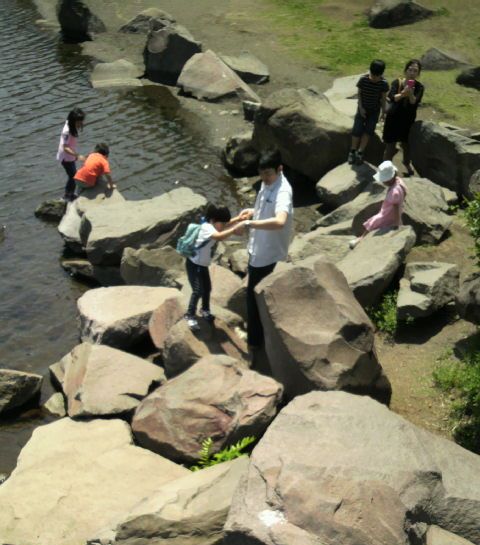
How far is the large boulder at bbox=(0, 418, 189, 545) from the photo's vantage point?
6.94m

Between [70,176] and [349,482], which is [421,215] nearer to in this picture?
[70,176]

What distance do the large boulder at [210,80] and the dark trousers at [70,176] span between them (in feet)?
20.4

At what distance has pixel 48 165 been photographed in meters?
16.3

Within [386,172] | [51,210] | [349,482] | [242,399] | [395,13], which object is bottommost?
[51,210]

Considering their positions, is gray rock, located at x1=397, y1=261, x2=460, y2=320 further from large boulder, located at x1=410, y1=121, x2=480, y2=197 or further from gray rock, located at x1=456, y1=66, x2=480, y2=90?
gray rock, located at x1=456, y1=66, x2=480, y2=90

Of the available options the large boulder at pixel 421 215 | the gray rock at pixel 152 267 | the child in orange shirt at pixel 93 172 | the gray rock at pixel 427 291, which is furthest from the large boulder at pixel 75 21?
the gray rock at pixel 427 291

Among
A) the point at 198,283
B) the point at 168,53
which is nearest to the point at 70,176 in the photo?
the point at 198,283

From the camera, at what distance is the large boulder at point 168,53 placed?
71.4ft

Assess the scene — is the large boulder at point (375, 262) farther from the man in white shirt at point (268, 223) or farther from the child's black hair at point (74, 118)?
the child's black hair at point (74, 118)

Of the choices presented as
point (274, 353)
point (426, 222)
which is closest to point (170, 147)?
point (426, 222)

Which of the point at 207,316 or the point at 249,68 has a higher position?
the point at 207,316

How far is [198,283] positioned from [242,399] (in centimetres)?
178

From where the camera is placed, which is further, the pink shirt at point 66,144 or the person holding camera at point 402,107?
the pink shirt at point 66,144

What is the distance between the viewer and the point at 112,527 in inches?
249
